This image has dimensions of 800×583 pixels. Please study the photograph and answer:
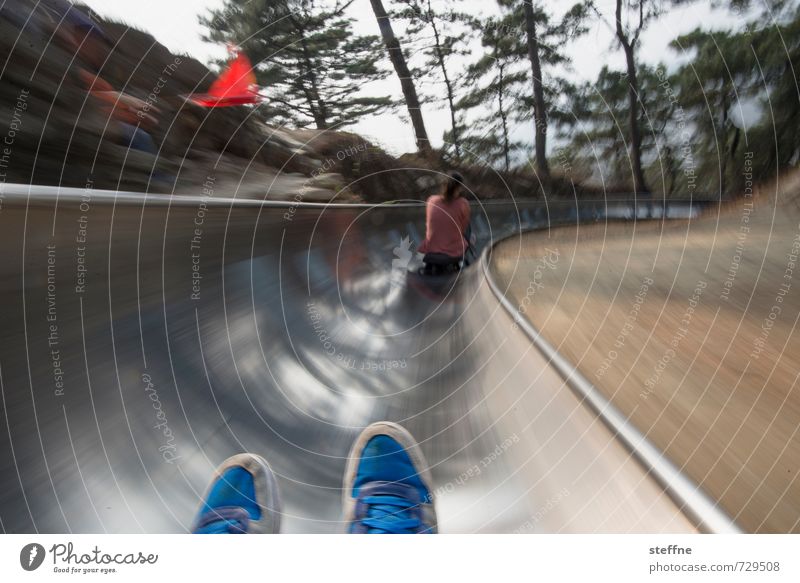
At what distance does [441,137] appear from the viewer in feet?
4.99

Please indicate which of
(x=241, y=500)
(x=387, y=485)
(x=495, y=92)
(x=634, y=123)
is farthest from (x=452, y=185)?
(x=241, y=500)

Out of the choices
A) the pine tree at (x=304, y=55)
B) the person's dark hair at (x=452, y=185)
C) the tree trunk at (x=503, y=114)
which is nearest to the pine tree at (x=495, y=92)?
the tree trunk at (x=503, y=114)

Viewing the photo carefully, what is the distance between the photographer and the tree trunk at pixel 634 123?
1.36m

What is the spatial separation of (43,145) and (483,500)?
1719 mm

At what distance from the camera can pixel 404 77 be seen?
149cm

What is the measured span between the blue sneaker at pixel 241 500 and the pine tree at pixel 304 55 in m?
0.93

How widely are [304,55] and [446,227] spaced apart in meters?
0.66

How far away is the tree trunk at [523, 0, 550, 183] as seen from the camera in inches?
52.9

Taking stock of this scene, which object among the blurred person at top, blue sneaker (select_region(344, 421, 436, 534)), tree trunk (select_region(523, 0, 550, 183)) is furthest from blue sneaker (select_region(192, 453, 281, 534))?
tree trunk (select_region(523, 0, 550, 183))

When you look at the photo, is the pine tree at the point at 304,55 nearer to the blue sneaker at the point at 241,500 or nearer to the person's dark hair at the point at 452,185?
the person's dark hair at the point at 452,185
